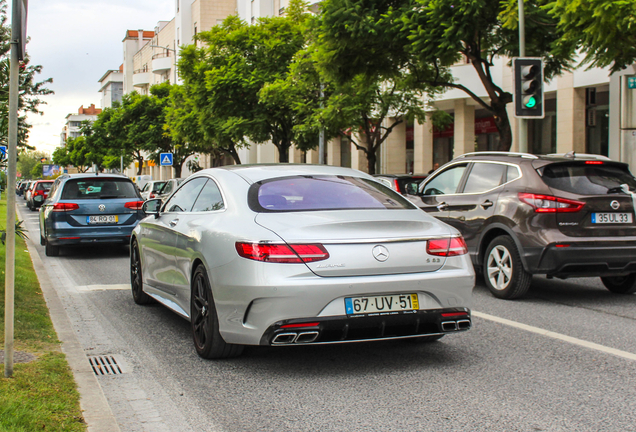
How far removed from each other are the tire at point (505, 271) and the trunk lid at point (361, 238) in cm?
341

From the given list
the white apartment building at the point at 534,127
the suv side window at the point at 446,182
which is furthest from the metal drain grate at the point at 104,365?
the white apartment building at the point at 534,127

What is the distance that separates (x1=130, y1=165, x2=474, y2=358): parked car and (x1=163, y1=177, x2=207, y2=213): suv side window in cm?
76

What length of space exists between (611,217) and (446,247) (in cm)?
378

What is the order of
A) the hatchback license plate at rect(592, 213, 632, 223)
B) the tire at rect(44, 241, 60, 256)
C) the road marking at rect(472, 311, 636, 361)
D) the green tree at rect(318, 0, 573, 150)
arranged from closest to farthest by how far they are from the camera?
the road marking at rect(472, 311, 636, 361) < the hatchback license plate at rect(592, 213, 632, 223) < the tire at rect(44, 241, 60, 256) < the green tree at rect(318, 0, 573, 150)

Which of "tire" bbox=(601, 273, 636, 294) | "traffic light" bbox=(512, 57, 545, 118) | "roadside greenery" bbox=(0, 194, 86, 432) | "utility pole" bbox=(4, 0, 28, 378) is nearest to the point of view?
"roadside greenery" bbox=(0, 194, 86, 432)

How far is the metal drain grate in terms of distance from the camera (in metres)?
5.23

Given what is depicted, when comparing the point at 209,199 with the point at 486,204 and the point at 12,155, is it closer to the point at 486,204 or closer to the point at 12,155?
the point at 12,155

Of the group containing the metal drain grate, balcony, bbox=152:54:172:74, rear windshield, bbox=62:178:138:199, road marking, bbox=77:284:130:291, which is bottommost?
road marking, bbox=77:284:130:291

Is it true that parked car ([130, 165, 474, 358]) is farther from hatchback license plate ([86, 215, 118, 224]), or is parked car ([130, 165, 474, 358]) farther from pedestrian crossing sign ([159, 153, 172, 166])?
pedestrian crossing sign ([159, 153, 172, 166])

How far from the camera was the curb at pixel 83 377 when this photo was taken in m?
3.97

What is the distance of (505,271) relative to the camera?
8.62 m

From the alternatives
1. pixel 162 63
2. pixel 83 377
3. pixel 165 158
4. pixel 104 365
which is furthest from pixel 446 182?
pixel 162 63

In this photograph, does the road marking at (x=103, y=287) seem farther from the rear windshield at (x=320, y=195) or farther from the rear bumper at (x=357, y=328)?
the rear bumper at (x=357, y=328)

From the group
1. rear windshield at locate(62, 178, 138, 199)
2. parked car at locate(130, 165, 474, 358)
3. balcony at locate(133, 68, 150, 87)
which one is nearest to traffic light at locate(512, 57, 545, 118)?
rear windshield at locate(62, 178, 138, 199)
